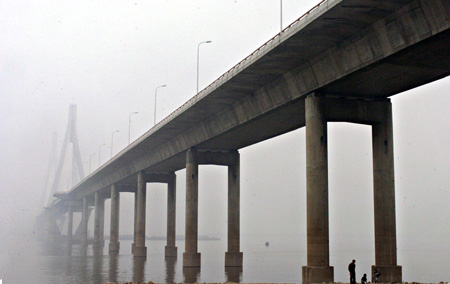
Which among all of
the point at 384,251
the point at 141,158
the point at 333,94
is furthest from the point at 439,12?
the point at 141,158

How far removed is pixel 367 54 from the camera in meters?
33.8

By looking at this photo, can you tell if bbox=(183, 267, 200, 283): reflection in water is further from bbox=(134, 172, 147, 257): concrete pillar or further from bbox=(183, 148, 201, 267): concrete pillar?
bbox=(134, 172, 147, 257): concrete pillar

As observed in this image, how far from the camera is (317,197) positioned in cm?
4022

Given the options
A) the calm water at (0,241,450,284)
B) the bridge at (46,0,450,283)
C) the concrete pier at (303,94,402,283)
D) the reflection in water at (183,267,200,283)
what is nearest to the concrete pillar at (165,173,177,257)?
the calm water at (0,241,450,284)

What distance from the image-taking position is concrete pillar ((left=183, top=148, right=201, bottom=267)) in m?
69.0

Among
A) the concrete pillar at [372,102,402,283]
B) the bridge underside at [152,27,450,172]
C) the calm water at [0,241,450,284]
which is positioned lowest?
the calm water at [0,241,450,284]

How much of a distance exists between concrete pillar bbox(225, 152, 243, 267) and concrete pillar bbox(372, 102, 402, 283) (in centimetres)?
2793

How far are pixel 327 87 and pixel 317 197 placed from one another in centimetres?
702

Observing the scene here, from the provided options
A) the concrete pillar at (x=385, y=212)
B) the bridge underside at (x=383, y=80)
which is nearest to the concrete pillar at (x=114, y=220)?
the bridge underside at (x=383, y=80)

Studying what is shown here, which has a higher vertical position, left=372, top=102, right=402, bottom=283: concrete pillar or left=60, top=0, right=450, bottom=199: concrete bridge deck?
left=60, top=0, right=450, bottom=199: concrete bridge deck

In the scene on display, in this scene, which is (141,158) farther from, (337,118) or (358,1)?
(358,1)

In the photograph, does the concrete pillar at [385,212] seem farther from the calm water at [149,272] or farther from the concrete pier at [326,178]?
the calm water at [149,272]

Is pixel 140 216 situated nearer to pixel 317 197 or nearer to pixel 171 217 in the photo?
pixel 171 217

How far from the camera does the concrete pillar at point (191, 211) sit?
226ft
